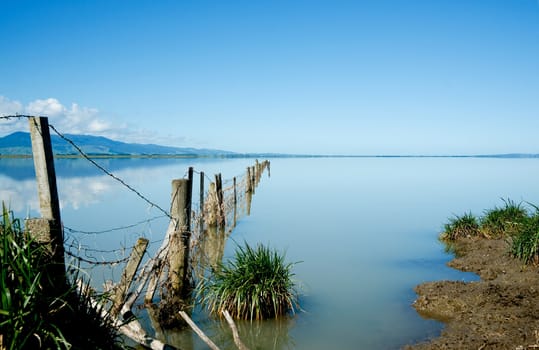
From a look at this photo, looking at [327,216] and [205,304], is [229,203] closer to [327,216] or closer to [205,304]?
[327,216]

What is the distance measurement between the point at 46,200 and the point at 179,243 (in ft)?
10.4

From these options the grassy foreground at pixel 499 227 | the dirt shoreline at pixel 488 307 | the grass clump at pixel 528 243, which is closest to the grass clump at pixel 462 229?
the grassy foreground at pixel 499 227

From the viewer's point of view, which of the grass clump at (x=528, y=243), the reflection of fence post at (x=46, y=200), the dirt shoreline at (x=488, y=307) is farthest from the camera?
the grass clump at (x=528, y=243)

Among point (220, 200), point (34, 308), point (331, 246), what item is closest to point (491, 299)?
point (331, 246)

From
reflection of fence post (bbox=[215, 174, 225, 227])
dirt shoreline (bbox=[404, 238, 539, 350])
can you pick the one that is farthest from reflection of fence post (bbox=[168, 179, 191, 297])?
reflection of fence post (bbox=[215, 174, 225, 227])

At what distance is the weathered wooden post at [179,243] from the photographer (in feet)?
22.3

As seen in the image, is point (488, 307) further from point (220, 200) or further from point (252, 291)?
point (220, 200)

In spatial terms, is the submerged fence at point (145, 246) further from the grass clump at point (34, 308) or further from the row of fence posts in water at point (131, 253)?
the grass clump at point (34, 308)

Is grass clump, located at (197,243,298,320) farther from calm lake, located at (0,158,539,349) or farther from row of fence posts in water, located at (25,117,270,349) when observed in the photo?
row of fence posts in water, located at (25,117,270,349)

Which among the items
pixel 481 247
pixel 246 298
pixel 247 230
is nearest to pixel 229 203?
pixel 247 230

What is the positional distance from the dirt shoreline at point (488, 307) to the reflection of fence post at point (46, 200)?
4520mm

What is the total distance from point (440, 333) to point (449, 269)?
4214mm

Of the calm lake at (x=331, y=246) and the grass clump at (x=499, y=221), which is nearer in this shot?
the calm lake at (x=331, y=246)

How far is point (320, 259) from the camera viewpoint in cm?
1085
